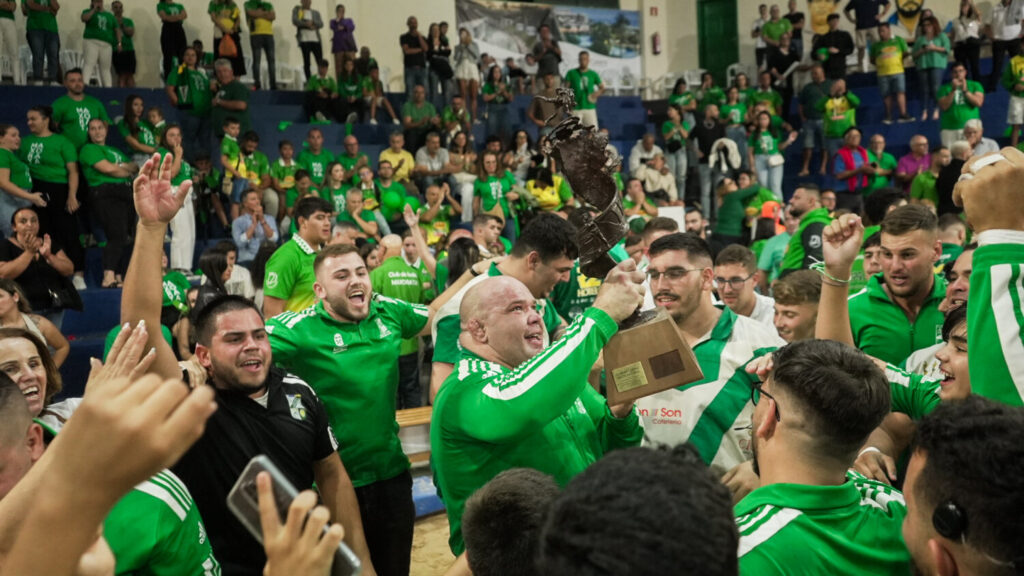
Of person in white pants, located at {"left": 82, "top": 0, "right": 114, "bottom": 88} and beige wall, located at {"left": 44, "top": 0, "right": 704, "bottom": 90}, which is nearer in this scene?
person in white pants, located at {"left": 82, "top": 0, "right": 114, "bottom": 88}

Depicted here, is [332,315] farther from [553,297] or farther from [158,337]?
[553,297]

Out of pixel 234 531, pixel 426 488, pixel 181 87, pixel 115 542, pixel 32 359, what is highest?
pixel 181 87

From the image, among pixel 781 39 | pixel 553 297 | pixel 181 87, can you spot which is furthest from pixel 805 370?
pixel 781 39

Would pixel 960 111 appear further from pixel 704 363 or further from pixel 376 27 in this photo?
pixel 704 363

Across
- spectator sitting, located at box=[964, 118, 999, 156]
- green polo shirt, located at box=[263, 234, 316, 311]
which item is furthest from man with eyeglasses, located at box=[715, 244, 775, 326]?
spectator sitting, located at box=[964, 118, 999, 156]

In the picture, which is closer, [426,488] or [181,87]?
[426,488]

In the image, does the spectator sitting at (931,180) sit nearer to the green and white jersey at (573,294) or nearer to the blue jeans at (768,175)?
the blue jeans at (768,175)

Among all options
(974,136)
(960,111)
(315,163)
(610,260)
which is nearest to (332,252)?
(610,260)

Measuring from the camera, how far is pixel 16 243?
8.05 meters

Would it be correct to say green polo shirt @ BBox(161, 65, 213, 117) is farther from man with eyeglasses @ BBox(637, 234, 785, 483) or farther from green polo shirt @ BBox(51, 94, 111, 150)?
man with eyeglasses @ BBox(637, 234, 785, 483)

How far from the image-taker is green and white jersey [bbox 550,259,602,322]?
6277 mm

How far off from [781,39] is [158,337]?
1793 centimetres

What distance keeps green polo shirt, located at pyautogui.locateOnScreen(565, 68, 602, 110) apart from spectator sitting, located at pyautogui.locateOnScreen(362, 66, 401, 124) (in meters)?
3.51

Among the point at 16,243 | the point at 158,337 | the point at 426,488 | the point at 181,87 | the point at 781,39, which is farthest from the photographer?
the point at 781,39
